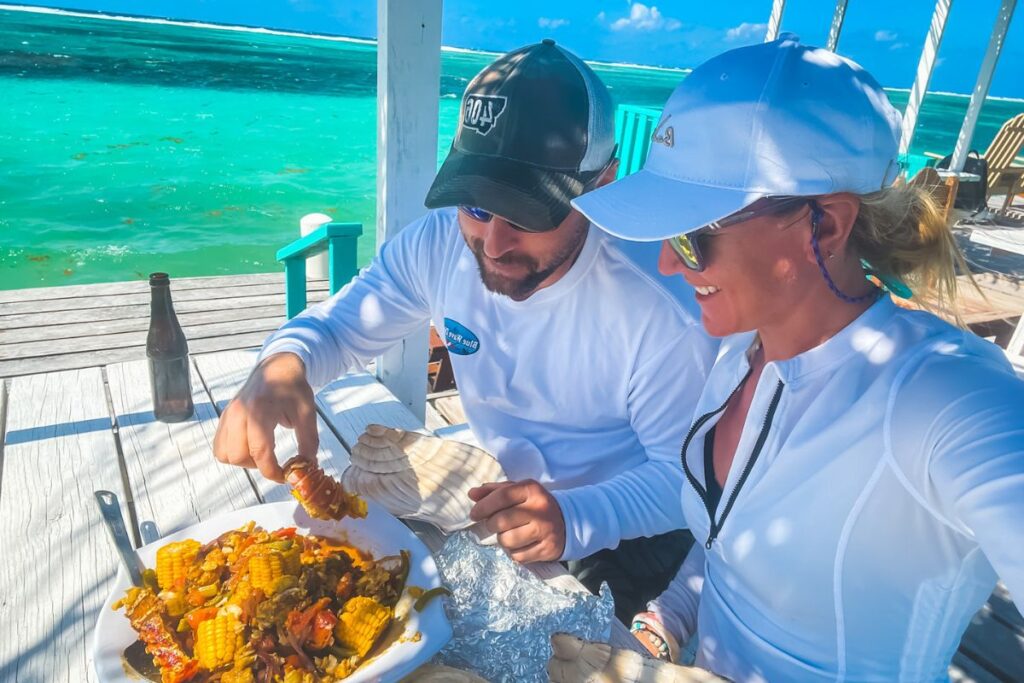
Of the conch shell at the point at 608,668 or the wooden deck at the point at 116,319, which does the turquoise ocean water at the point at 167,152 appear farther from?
the conch shell at the point at 608,668

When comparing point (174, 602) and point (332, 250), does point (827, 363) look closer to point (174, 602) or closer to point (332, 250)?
point (174, 602)

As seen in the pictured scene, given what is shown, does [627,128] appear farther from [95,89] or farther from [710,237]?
[95,89]

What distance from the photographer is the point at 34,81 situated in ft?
90.8

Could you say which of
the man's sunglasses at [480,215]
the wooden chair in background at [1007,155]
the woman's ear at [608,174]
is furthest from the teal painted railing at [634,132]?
the wooden chair in background at [1007,155]

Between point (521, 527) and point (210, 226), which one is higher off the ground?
point (521, 527)

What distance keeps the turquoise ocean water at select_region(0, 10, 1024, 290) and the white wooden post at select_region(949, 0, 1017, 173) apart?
7.17m

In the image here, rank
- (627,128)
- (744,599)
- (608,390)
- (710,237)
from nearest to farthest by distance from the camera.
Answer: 1. (710,237)
2. (744,599)
3. (608,390)
4. (627,128)

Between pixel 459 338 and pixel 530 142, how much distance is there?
0.51m

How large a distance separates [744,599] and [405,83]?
6.21 ft

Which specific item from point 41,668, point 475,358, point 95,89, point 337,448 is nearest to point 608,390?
point 475,358

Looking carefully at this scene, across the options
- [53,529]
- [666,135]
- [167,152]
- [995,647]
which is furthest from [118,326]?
[167,152]

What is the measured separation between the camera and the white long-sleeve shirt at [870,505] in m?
0.76

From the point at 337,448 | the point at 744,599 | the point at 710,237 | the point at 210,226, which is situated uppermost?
the point at 710,237

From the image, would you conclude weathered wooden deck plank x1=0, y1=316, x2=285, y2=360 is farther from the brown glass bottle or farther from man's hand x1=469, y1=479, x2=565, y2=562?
man's hand x1=469, y1=479, x2=565, y2=562
